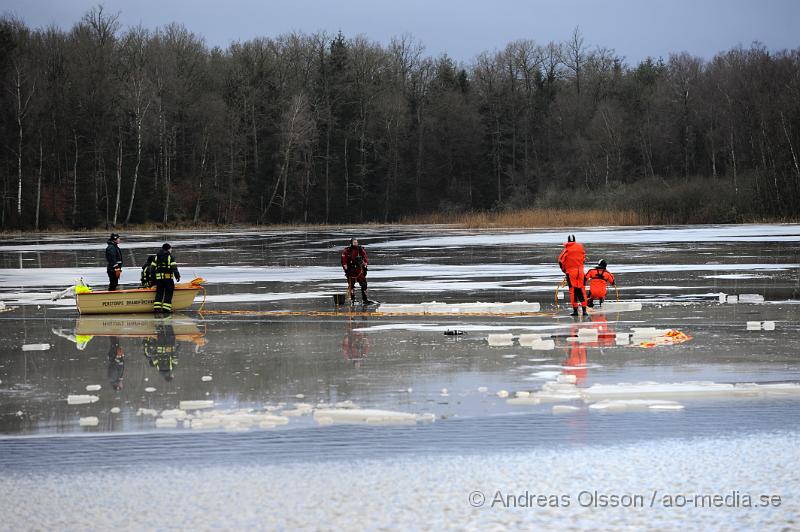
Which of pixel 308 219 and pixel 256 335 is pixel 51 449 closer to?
pixel 256 335

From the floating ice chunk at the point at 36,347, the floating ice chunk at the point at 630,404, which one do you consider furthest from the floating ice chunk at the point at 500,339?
the floating ice chunk at the point at 36,347

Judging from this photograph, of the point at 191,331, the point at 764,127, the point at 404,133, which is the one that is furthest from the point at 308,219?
the point at 191,331

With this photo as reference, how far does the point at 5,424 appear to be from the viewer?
417 inches

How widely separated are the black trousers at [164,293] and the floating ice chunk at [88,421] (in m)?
10.5

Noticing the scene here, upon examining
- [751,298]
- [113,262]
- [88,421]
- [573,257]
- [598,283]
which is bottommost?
[88,421]

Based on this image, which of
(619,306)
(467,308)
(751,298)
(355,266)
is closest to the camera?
(467,308)

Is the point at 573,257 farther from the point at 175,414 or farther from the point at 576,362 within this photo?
the point at 175,414

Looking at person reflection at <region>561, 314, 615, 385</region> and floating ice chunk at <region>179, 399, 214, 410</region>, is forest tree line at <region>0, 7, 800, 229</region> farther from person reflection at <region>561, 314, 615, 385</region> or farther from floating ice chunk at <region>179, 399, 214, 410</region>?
floating ice chunk at <region>179, 399, 214, 410</region>

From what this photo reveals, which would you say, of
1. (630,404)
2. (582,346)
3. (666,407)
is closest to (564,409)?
(630,404)

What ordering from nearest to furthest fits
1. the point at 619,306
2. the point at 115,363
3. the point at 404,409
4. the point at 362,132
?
1. the point at 404,409
2. the point at 115,363
3. the point at 619,306
4. the point at 362,132

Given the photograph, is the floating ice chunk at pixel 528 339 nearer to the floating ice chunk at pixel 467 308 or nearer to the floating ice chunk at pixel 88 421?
the floating ice chunk at pixel 467 308

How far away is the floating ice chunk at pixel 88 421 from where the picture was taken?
1042 centimetres

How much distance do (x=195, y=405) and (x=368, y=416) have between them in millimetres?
1915

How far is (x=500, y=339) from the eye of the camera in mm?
16062
